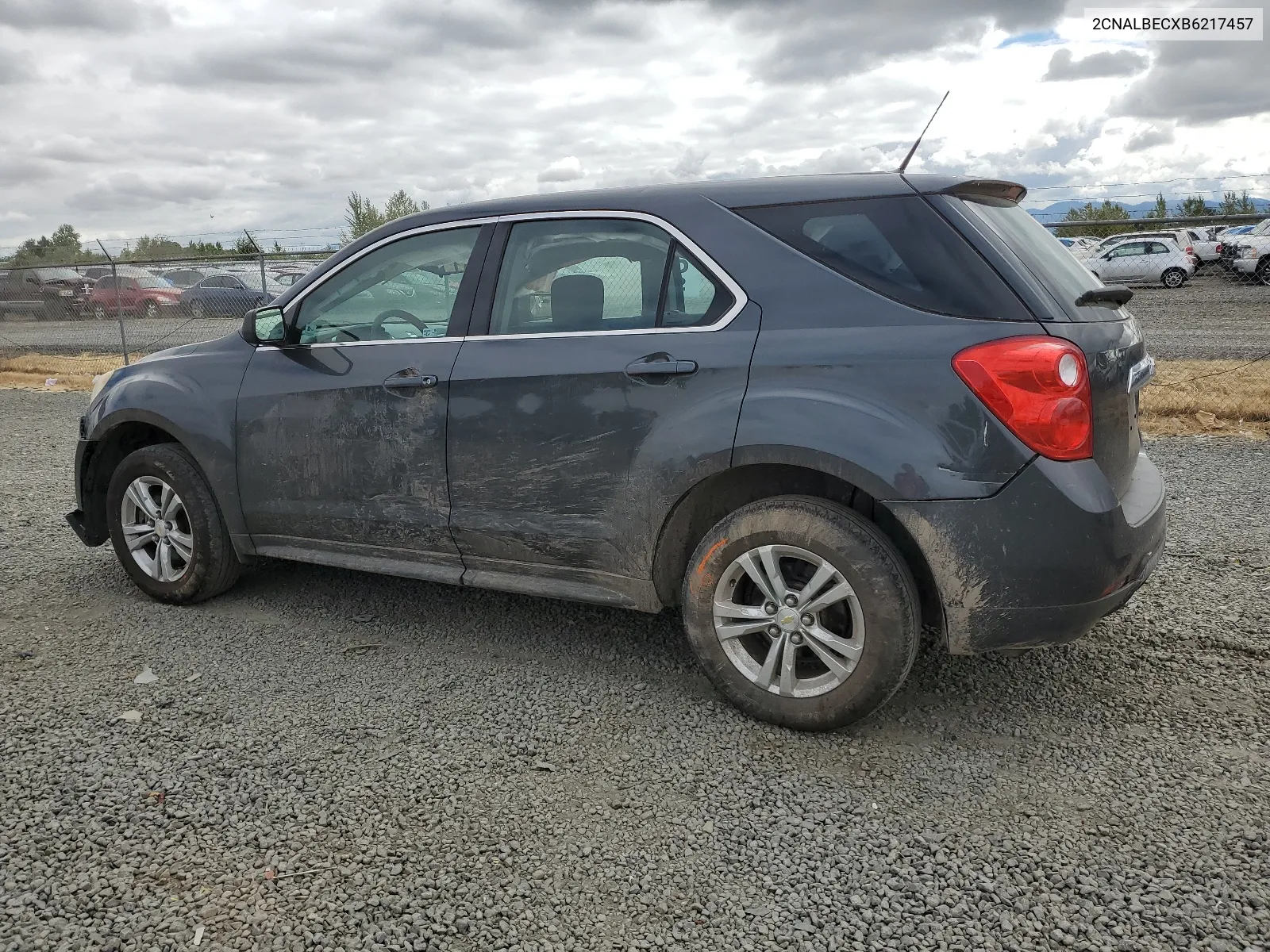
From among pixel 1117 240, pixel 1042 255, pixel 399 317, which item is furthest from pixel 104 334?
pixel 1117 240

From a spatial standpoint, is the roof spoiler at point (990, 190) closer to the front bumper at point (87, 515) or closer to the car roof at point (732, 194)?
the car roof at point (732, 194)

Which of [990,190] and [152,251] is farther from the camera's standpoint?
[152,251]

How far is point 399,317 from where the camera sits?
4137 mm

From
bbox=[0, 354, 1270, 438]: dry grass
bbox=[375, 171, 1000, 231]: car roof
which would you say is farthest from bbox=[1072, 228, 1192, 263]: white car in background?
bbox=[375, 171, 1000, 231]: car roof

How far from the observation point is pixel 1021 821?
9.39 feet

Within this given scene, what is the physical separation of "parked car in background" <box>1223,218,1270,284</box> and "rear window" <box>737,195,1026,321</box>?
20792 mm

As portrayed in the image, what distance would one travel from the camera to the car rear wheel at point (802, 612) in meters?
3.15

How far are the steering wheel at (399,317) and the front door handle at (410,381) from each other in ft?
0.62

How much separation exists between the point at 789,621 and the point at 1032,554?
2.54 feet

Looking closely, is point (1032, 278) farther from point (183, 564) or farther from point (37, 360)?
point (37, 360)

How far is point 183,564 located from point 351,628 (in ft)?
Answer: 3.12

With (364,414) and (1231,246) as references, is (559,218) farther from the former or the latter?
(1231,246)

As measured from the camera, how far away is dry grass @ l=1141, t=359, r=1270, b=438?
8.49 metres

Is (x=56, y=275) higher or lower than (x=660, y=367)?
higher
